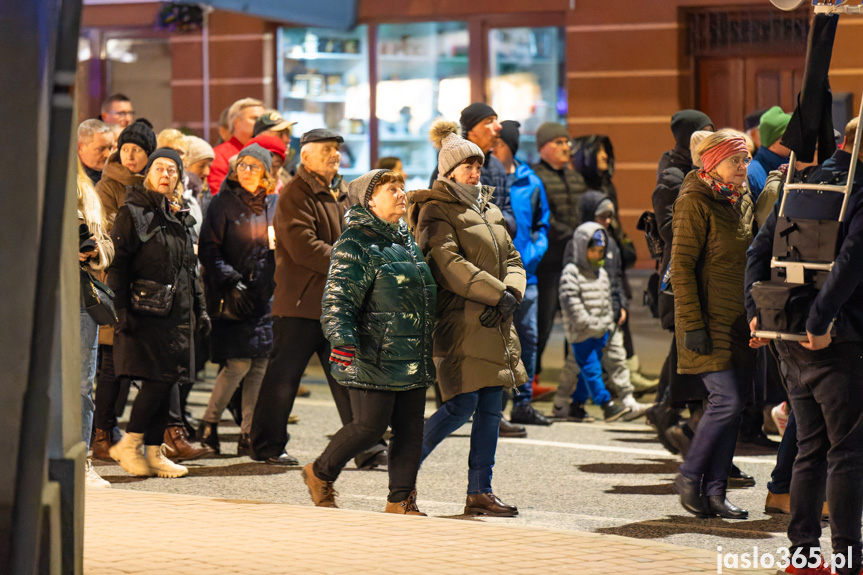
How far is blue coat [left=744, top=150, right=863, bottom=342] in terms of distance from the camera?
19.3 feet

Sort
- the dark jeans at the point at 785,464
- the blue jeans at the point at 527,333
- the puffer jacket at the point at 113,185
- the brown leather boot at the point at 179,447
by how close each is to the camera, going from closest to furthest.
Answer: the dark jeans at the point at 785,464 → the puffer jacket at the point at 113,185 → the brown leather boot at the point at 179,447 → the blue jeans at the point at 527,333

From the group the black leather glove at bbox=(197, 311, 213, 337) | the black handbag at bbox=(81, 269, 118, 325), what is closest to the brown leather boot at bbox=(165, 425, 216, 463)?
the black leather glove at bbox=(197, 311, 213, 337)

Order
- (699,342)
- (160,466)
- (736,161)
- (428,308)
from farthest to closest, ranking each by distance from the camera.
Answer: (160,466), (736,161), (699,342), (428,308)

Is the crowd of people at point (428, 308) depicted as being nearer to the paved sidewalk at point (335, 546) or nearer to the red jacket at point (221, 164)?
the red jacket at point (221, 164)

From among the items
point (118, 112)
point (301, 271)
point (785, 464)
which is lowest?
point (785, 464)

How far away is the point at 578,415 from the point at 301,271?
340 cm

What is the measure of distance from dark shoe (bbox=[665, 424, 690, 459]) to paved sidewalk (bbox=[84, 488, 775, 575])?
260 cm

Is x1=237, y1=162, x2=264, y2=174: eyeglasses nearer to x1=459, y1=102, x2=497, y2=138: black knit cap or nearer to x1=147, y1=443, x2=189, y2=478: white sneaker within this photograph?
x1=459, y1=102, x2=497, y2=138: black knit cap

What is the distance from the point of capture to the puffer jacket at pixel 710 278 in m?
7.52

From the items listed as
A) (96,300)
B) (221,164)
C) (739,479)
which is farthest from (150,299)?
(739,479)

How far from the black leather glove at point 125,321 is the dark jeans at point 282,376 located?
92 cm

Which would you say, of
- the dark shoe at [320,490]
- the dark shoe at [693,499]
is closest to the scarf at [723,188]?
the dark shoe at [693,499]

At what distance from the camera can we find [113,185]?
31.2 feet

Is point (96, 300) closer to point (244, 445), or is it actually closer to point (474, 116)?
point (244, 445)
